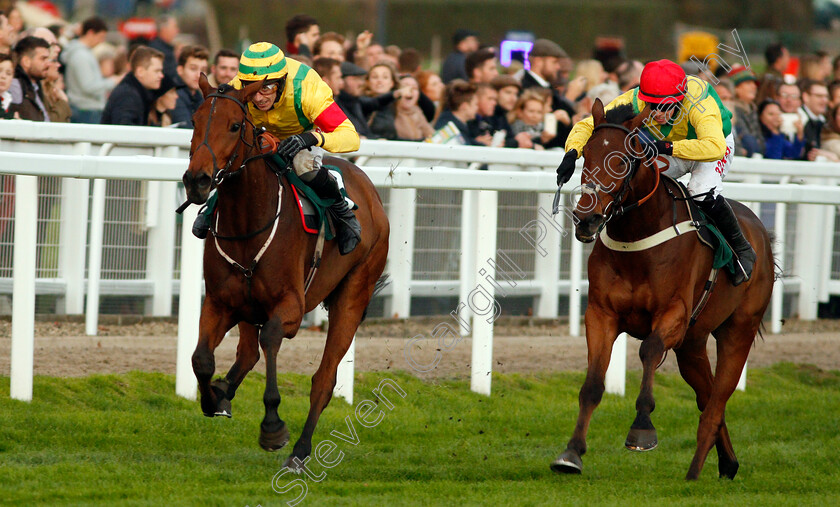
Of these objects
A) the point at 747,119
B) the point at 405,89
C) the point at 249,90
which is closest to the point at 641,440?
the point at 249,90

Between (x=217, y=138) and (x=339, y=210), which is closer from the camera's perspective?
(x=217, y=138)

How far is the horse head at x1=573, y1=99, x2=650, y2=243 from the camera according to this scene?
16.9 ft

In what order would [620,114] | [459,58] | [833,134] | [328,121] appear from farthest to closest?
[459,58] → [833,134] → [328,121] → [620,114]

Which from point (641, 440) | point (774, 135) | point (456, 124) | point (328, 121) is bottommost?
point (641, 440)

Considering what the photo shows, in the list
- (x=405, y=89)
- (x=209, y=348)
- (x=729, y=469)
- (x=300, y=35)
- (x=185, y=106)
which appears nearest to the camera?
(x=209, y=348)

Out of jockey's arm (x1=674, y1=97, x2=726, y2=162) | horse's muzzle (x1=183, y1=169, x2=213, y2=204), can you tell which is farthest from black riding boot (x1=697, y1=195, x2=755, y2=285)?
horse's muzzle (x1=183, y1=169, x2=213, y2=204)

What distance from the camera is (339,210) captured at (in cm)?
576

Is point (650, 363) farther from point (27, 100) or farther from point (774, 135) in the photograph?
point (774, 135)

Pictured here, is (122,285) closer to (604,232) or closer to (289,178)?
(289,178)

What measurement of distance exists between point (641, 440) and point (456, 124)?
4616 mm

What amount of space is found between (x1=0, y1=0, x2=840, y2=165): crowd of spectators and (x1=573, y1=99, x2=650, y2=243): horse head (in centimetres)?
247

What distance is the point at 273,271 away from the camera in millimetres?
5332

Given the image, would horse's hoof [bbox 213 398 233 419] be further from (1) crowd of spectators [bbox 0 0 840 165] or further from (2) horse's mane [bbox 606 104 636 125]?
(1) crowd of spectators [bbox 0 0 840 165]

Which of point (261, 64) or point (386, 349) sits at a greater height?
point (261, 64)
